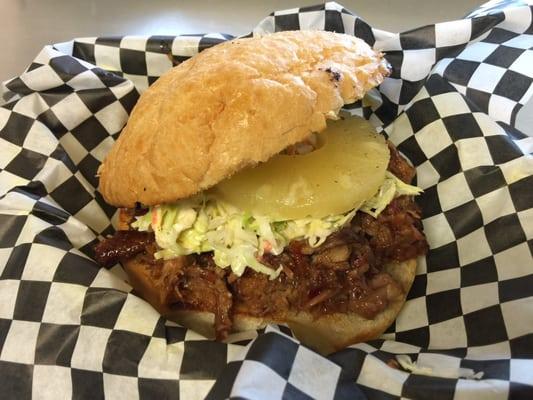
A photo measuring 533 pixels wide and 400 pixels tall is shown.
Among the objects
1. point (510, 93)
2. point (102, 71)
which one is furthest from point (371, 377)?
point (102, 71)

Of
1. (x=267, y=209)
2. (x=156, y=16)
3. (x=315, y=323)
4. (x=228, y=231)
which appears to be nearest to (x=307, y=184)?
(x=267, y=209)

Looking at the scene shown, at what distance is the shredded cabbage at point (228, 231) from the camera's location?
1.79 m

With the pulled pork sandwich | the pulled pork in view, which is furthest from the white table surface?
the pulled pork

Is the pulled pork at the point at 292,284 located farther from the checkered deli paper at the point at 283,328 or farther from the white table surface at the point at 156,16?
the white table surface at the point at 156,16

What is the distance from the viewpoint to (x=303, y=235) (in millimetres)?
1843

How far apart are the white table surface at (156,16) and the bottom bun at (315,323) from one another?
2624mm

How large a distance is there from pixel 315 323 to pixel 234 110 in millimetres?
769

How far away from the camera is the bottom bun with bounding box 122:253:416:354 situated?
1.79 meters

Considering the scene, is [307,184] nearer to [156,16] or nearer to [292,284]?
[292,284]

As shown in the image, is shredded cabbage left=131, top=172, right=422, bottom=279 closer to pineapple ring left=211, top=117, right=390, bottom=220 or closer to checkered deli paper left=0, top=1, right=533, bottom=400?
pineapple ring left=211, top=117, right=390, bottom=220

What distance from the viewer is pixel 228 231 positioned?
1828mm

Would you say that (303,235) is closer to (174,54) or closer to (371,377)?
(371,377)

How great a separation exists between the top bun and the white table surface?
2352 millimetres

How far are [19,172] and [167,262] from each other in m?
0.75
